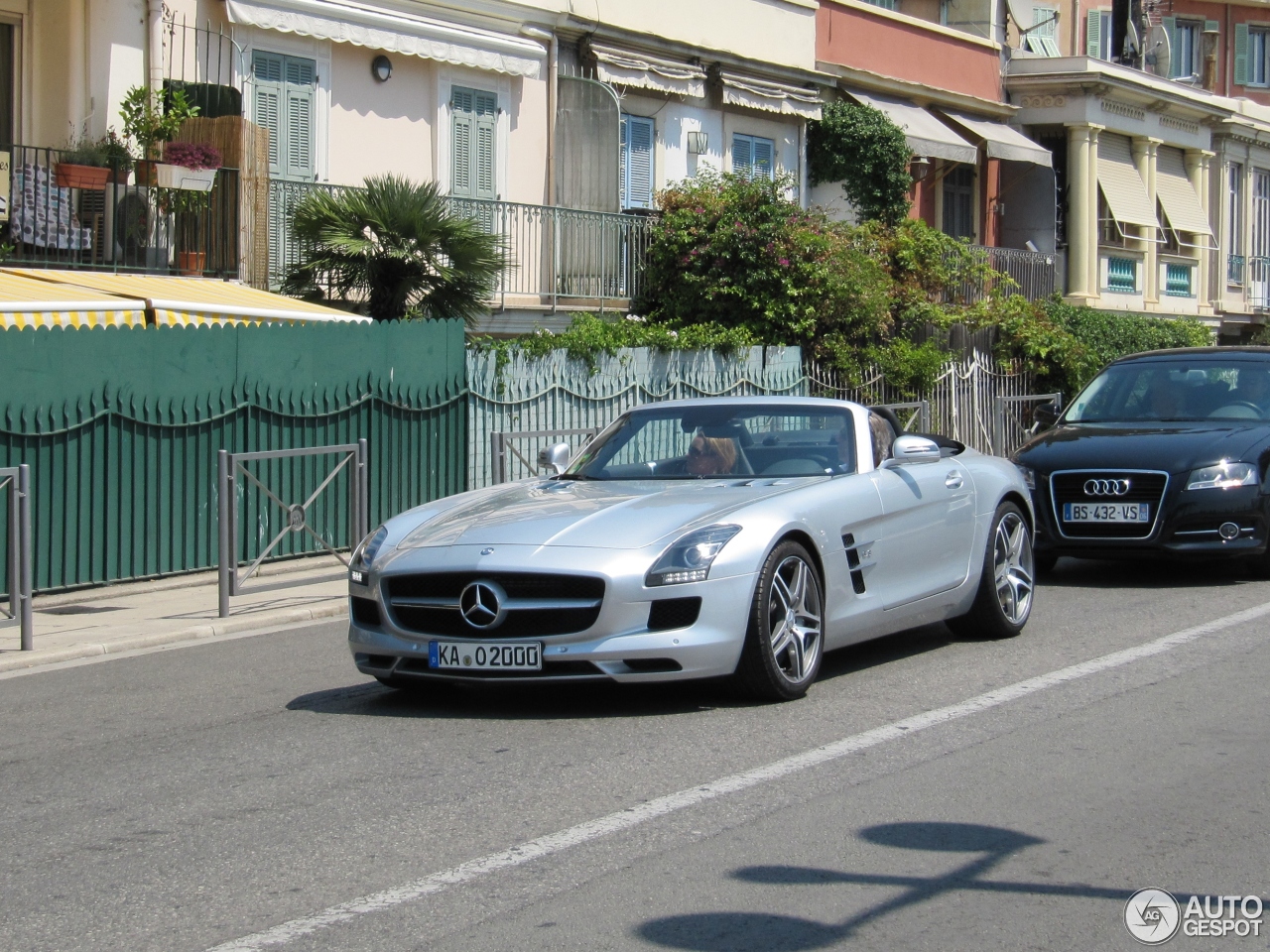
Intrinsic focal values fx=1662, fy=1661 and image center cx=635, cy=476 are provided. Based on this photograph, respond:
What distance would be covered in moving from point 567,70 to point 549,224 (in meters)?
2.78

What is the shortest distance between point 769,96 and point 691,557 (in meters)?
20.1

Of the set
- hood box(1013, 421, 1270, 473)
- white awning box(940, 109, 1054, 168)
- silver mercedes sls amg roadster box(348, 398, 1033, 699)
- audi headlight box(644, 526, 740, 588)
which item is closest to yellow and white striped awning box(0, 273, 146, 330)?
silver mercedes sls amg roadster box(348, 398, 1033, 699)

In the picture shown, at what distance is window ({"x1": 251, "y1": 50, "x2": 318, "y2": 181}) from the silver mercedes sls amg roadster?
11.2m

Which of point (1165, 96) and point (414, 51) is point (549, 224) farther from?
point (1165, 96)

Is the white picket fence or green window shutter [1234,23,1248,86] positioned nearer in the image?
the white picket fence

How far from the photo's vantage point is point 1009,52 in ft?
109

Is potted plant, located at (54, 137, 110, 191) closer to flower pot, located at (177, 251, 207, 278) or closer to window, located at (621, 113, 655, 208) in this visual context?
flower pot, located at (177, 251, 207, 278)

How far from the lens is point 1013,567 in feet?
32.3

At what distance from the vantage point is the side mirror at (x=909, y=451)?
8.85m

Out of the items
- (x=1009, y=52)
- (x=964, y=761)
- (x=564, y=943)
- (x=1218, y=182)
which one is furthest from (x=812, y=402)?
(x=1218, y=182)

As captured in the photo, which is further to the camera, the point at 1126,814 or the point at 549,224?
the point at 549,224

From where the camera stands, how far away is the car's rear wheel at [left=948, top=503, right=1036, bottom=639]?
31.3 ft

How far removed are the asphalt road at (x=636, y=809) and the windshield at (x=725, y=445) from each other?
3.76 ft

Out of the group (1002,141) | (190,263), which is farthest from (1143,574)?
(1002,141)
